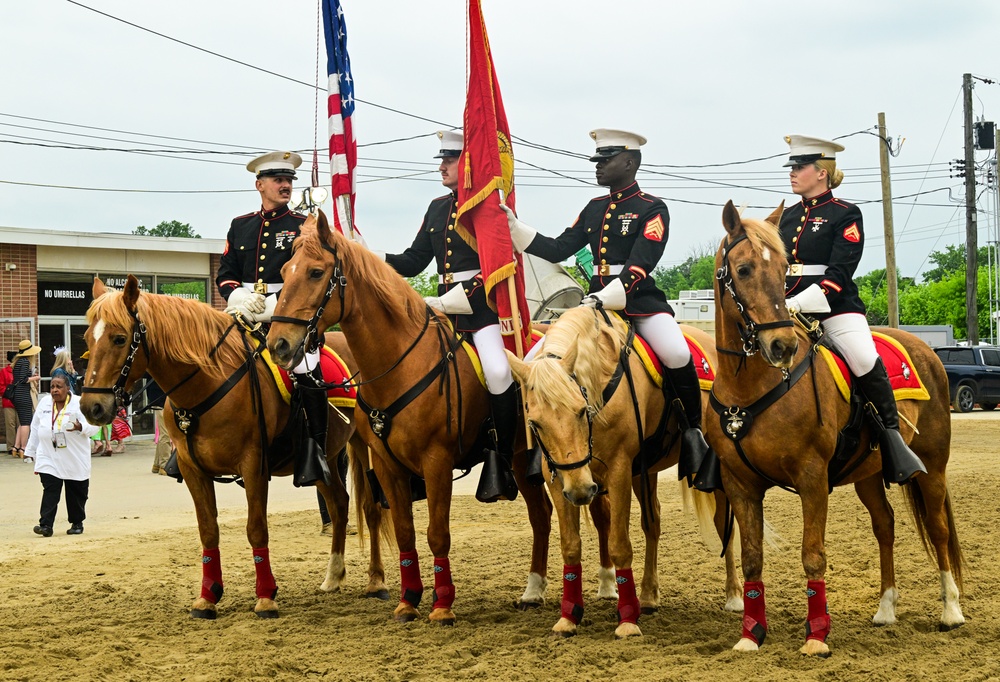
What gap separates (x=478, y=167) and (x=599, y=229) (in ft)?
3.07

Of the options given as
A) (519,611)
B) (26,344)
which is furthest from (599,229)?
(26,344)

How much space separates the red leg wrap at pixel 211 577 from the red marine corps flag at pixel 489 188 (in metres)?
2.52

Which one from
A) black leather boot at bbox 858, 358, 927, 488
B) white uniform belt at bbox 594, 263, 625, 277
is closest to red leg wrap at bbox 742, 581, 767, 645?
black leather boot at bbox 858, 358, 927, 488

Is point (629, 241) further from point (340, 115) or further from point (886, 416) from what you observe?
point (340, 115)

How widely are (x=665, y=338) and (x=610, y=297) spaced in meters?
0.52

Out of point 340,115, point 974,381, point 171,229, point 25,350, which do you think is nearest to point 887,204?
point 974,381

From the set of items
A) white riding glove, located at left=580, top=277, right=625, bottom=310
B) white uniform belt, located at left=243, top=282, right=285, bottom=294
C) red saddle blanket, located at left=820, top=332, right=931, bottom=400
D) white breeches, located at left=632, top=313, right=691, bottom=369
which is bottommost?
red saddle blanket, located at left=820, top=332, right=931, bottom=400

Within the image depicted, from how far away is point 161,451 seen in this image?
52.2 ft

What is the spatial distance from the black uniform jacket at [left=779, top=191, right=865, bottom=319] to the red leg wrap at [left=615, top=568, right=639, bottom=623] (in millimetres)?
2002

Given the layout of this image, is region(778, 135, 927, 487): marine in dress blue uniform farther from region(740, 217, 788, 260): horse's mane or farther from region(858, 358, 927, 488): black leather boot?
region(740, 217, 788, 260): horse's mane

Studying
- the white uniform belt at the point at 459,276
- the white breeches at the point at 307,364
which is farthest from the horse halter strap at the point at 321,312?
the white uniform belt at the point at 459,276

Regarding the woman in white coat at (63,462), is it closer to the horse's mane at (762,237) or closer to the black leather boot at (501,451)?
the black leather boot at (501,451)

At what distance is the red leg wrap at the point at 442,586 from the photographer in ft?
22.5

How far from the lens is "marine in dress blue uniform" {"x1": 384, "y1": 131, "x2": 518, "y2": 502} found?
Result: 22.9 ft
